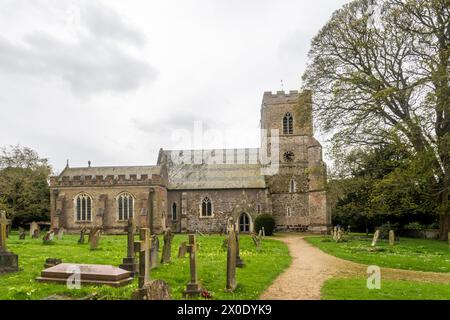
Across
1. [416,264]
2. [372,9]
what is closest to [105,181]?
[372,9]

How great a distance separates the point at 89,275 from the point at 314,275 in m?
6.35

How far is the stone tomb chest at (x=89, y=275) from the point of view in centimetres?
963

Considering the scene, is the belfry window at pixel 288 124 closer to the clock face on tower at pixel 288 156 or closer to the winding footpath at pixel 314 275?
the clock face on tower at pixel 288 156

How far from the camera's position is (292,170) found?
39.4m

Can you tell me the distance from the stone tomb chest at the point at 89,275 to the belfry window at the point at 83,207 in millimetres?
27421

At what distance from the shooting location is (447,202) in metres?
20.7

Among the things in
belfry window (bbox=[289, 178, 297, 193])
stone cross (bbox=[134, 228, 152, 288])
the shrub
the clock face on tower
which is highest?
the clock face on tower

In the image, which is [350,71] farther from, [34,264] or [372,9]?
[34,264]

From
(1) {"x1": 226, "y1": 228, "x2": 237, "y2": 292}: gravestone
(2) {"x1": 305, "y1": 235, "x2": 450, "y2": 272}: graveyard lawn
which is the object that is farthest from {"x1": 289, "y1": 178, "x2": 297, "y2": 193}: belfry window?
(1) {"x1": 226, "y1": 228, "x2": 237, "y2": 292}: gravestone

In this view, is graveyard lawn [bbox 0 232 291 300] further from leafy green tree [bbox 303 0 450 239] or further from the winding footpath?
leafy green tree [bbox 303 0 450 239]

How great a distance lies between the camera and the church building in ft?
119

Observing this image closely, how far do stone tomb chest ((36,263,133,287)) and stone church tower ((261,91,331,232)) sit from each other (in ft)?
88.8

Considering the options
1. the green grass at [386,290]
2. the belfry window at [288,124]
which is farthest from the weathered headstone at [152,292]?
the belfry window at [288,124]

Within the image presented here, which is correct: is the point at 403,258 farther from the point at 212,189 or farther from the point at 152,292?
the point at 212,189
